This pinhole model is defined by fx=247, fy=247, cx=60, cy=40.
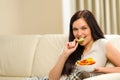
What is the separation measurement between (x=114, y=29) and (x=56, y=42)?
87 cm

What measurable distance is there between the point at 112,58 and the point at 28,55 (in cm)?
98

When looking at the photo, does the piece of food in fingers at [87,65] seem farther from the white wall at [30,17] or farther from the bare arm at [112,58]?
the white wall at [30,17]

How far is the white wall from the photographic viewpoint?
316cm

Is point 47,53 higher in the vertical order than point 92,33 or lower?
lower

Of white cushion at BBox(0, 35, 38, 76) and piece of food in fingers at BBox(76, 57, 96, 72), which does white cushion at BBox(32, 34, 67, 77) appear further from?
piece of food in fingers at BBox(76, 57, 96, 72)

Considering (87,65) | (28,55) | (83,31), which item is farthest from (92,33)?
(28,55)

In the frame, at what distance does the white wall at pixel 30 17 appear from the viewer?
316 cm

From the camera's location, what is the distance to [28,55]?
2561 mm

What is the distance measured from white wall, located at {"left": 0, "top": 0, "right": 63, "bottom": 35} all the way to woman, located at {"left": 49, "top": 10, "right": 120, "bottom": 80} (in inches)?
42.2

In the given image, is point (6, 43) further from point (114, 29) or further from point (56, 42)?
point (114, 29)

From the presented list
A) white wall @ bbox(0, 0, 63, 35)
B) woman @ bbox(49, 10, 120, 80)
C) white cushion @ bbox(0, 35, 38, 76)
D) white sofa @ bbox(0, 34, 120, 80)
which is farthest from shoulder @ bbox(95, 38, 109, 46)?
white wall @ bbox(0, 0, 63, 35)

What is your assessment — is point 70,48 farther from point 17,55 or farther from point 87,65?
point 17,55

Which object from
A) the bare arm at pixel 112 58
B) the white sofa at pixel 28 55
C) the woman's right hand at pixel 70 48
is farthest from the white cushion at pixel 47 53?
the bare arm at pixel 112 58

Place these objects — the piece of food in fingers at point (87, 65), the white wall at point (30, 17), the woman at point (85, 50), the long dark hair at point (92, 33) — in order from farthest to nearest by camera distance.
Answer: the white wall at point (30, 17), the long dark hair at point (92, 33), the woman at point (85, 50), the piece of food in fingers at point (87, 65)
